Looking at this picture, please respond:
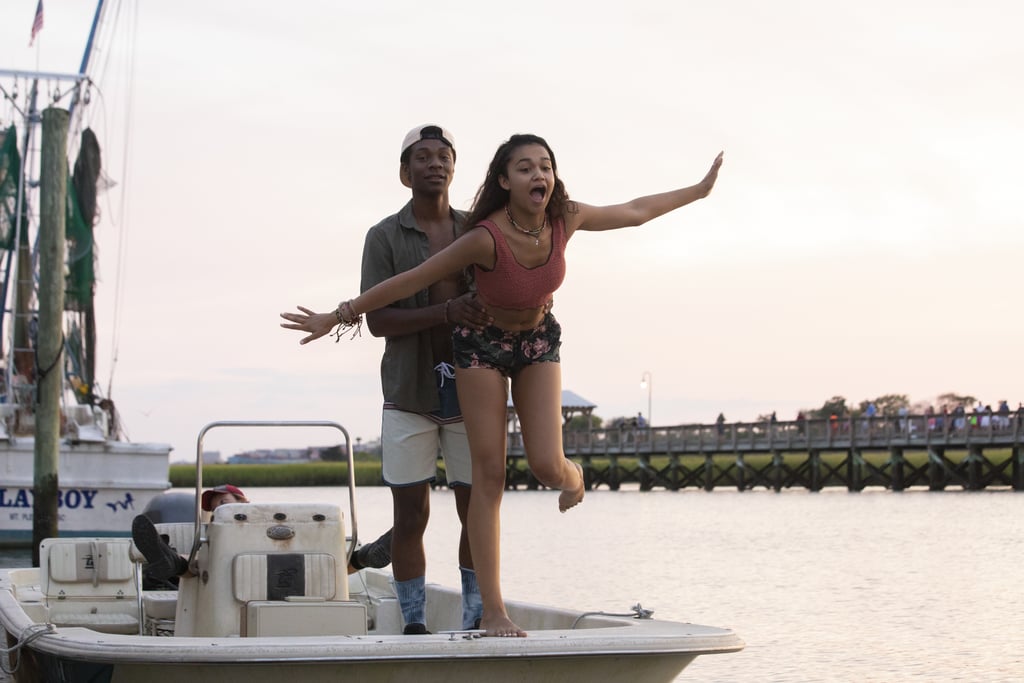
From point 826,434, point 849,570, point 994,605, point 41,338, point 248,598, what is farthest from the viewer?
point 826,434

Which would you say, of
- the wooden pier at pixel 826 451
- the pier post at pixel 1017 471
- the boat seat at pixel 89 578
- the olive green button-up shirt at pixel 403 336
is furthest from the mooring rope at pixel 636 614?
the pier post at pixel 1017 471

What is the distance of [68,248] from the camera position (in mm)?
23500

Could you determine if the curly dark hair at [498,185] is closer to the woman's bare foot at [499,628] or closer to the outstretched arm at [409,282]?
the outstretched arm at [409,282]

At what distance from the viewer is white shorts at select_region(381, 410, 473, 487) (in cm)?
589

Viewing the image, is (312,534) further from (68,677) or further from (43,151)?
(43,151)

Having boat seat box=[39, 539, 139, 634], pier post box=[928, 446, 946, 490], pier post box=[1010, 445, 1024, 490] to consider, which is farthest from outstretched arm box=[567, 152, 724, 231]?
pier post box=[928, 446, 946, 490]

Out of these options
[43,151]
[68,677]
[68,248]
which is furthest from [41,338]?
[68,677]

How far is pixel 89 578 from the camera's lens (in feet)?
26.9

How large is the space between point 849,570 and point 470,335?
16.0 meters

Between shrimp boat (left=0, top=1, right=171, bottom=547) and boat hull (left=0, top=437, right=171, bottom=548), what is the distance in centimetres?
1

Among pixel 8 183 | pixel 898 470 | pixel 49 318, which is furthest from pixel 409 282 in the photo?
pixel 898 470

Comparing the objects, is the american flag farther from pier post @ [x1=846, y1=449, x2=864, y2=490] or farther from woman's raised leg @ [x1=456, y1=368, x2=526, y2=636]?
pier post @ [x1=846, y1=449, x2=864, y2=490]

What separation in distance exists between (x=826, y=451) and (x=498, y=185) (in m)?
52.8

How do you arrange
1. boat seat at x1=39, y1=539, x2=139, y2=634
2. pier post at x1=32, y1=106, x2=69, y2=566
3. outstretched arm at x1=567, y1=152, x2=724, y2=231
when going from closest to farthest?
1. outstretched arm at x1=567, y1=152, x2=724, y2=231
2. boat seat at x1=39, y1=539, x2=139, y2=634
3. pier post at x1=32, y1=106, x2=69, y2=566
